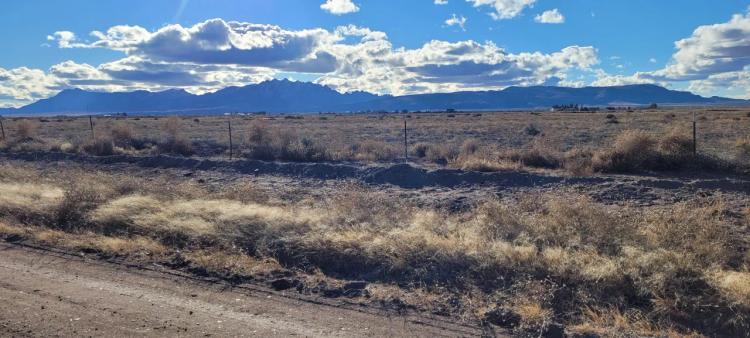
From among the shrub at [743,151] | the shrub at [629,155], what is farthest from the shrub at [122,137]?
the shrub at [743,151]

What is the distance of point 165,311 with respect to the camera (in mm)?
6152

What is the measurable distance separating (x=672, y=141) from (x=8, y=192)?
18.5 metres

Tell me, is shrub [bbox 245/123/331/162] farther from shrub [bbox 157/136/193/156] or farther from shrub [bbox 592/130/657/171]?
shrub [bbox 592/130/657/171]

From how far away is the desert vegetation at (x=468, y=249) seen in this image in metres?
6.05

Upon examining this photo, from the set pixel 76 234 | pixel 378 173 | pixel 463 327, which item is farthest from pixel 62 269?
pixel 378 173

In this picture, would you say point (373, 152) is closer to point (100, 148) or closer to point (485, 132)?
point (100, 148)

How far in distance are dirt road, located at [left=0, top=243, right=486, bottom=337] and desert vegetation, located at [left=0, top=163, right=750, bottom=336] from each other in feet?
1.76

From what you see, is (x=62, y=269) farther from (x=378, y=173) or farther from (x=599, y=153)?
(x=599, y=153)

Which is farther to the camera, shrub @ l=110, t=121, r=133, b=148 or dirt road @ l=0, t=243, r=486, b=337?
shrub @ l=110, t=121, r=133, b=148

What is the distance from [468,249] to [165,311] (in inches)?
160

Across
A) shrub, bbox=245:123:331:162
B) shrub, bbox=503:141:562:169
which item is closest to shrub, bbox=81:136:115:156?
shrub, bbox=245:123:331:162

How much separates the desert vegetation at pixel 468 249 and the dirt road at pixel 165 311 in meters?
0.54

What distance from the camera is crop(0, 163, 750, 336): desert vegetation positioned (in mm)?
6055

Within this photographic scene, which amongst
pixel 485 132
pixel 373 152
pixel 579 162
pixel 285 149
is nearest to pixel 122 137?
pixel 285 149
